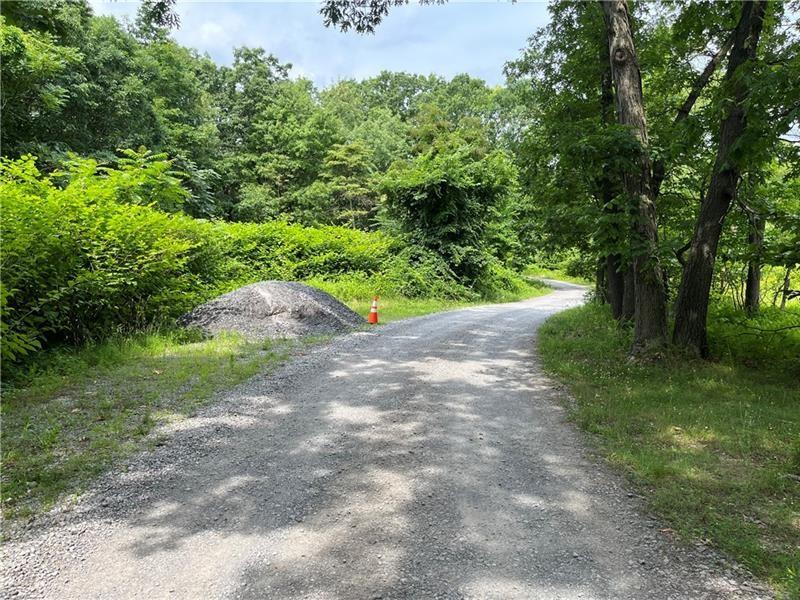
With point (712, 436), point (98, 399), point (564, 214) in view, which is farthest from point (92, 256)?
point (564, 214)

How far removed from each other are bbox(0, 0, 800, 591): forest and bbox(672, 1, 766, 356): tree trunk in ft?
0.09

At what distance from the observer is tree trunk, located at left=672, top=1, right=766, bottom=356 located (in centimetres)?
743

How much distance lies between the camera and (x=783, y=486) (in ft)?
13.0

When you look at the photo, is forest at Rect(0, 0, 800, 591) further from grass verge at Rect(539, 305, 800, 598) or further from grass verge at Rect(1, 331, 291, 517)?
grass verge at Rect(1, 331, 291, 517)

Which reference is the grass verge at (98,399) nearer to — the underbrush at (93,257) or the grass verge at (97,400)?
the grass verge at (97,400)

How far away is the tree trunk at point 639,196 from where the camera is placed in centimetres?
796

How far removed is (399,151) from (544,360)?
3683 cm

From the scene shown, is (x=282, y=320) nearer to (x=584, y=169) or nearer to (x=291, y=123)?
(x=584, y=169)

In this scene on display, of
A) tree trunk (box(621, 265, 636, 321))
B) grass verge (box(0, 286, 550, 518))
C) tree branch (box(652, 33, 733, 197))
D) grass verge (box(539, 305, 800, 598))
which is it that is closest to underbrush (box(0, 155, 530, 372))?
grass verge (box(0, 286, 550, 518))

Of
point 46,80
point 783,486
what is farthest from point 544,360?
point 46,80

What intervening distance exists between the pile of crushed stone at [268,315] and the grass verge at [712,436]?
4.94 meters

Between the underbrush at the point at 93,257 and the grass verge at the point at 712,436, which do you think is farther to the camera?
the underbrush at the point at 93,257

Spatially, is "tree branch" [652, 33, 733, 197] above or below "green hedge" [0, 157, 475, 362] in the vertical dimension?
above

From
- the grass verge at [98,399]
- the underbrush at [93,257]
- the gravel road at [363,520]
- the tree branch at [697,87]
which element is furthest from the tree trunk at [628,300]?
the underbrush at [93,257]
